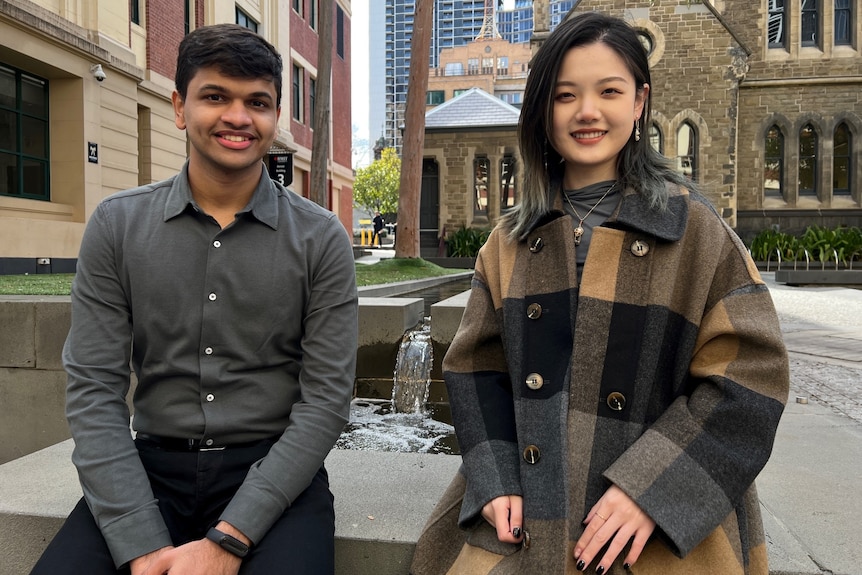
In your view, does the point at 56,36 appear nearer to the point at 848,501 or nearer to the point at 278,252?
the point at 278,252

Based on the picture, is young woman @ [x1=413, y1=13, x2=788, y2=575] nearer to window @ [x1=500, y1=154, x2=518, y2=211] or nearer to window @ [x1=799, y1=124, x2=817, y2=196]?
window @ [x1=500, y1=154, x2=518, y2=211]

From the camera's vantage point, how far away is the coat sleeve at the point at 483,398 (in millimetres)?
1518

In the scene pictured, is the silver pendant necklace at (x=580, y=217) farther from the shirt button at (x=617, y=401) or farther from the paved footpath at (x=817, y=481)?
the paved footpath at (x=817, y=481)

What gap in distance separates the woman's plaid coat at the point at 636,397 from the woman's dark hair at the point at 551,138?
6 cm

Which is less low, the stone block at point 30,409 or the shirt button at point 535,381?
the shirt button at point 535,381

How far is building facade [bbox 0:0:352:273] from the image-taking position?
36.7ft

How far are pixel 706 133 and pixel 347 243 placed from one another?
23.4 meters

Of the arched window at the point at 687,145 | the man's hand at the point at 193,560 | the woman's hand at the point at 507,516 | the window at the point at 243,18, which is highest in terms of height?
the window at the point at 243,18

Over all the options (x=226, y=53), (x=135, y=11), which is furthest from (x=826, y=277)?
(x=135, y=11)

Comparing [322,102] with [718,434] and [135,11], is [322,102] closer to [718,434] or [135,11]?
[135,11]

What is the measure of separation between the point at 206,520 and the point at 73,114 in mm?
13017

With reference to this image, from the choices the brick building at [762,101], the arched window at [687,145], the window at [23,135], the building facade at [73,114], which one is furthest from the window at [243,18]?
the arched window at [687,145]

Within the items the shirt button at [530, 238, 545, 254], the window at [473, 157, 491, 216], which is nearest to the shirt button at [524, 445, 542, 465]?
the shirt button at [530, 238, 545, 254]

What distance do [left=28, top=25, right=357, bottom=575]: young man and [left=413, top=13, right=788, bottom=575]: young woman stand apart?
0.40 m
